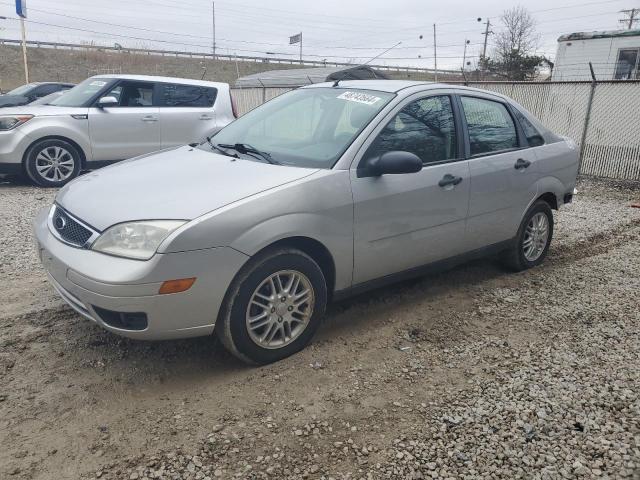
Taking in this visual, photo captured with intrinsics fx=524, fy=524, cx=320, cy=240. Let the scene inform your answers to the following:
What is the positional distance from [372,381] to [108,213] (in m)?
1.83

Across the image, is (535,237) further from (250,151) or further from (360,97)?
(250,151)

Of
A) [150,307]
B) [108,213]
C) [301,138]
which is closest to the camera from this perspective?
[150,307]

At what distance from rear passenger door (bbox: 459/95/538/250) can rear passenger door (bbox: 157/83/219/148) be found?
551 cm

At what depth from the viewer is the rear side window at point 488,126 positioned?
14.2ft

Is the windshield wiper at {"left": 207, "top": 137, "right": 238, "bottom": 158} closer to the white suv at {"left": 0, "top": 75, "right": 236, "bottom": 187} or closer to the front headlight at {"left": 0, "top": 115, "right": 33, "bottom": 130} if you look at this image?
the white suv at {"left": 0, "top": 75, "right": 236, "bottom": 187}

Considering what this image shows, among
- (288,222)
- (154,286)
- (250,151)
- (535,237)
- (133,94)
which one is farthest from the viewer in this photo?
(133,94)

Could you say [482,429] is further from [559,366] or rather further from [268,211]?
[268,211]

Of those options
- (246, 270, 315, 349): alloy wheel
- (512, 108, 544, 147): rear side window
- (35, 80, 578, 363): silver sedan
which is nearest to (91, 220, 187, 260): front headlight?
(35, 80, 578, 363): silver sedan

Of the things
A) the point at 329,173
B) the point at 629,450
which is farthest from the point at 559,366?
the point at 329,173

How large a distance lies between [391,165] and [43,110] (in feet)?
22.5

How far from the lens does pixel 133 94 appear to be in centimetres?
881

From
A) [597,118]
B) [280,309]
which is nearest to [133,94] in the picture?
[280,309]

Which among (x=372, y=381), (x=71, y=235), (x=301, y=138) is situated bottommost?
(x=372, y=381)

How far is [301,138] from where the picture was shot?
3.80 m
